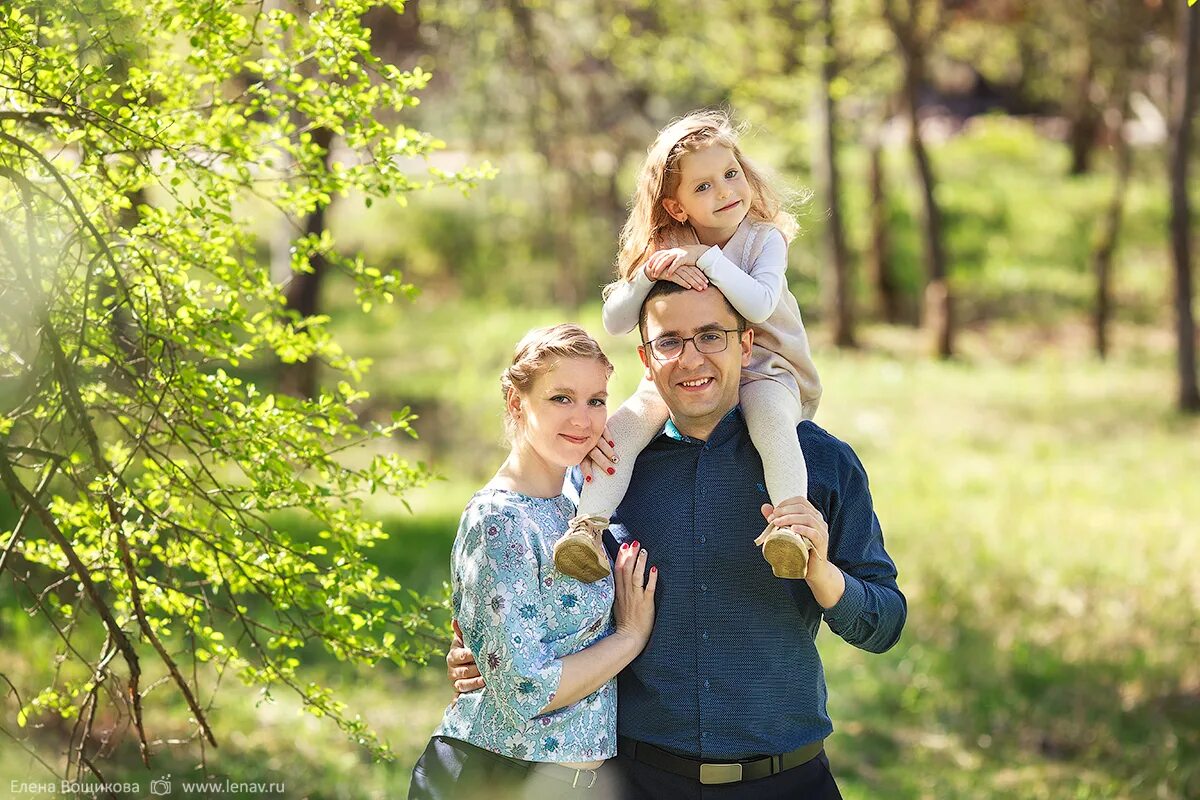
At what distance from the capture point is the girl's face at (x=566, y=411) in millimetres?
3107

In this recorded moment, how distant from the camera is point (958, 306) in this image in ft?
68.3

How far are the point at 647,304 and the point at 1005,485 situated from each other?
8508 millimetres

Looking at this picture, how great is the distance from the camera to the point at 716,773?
316 cm

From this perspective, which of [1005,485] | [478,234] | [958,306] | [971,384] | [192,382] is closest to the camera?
[192,382]

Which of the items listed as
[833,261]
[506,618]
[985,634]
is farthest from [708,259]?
[833,261]

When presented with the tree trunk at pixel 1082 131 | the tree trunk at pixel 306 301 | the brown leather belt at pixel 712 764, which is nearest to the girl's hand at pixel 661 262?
the brown leather belt at pixel 712 764

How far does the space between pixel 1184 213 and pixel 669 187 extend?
37.0 feet

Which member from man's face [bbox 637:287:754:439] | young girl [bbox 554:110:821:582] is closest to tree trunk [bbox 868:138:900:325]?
young girl [bbox 554:110:821:582]

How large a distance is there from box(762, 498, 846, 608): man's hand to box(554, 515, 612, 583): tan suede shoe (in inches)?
14.4

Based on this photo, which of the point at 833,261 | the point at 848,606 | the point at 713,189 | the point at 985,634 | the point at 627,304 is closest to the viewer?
the point at 848,606

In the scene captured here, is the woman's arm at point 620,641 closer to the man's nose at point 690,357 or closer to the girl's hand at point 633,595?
the girl's hand at point 633,595

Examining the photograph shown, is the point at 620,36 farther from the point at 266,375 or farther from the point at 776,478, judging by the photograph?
the point at 776,478

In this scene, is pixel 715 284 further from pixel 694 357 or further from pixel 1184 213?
pixel 1184 213

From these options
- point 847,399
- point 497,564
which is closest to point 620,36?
point 847,399
